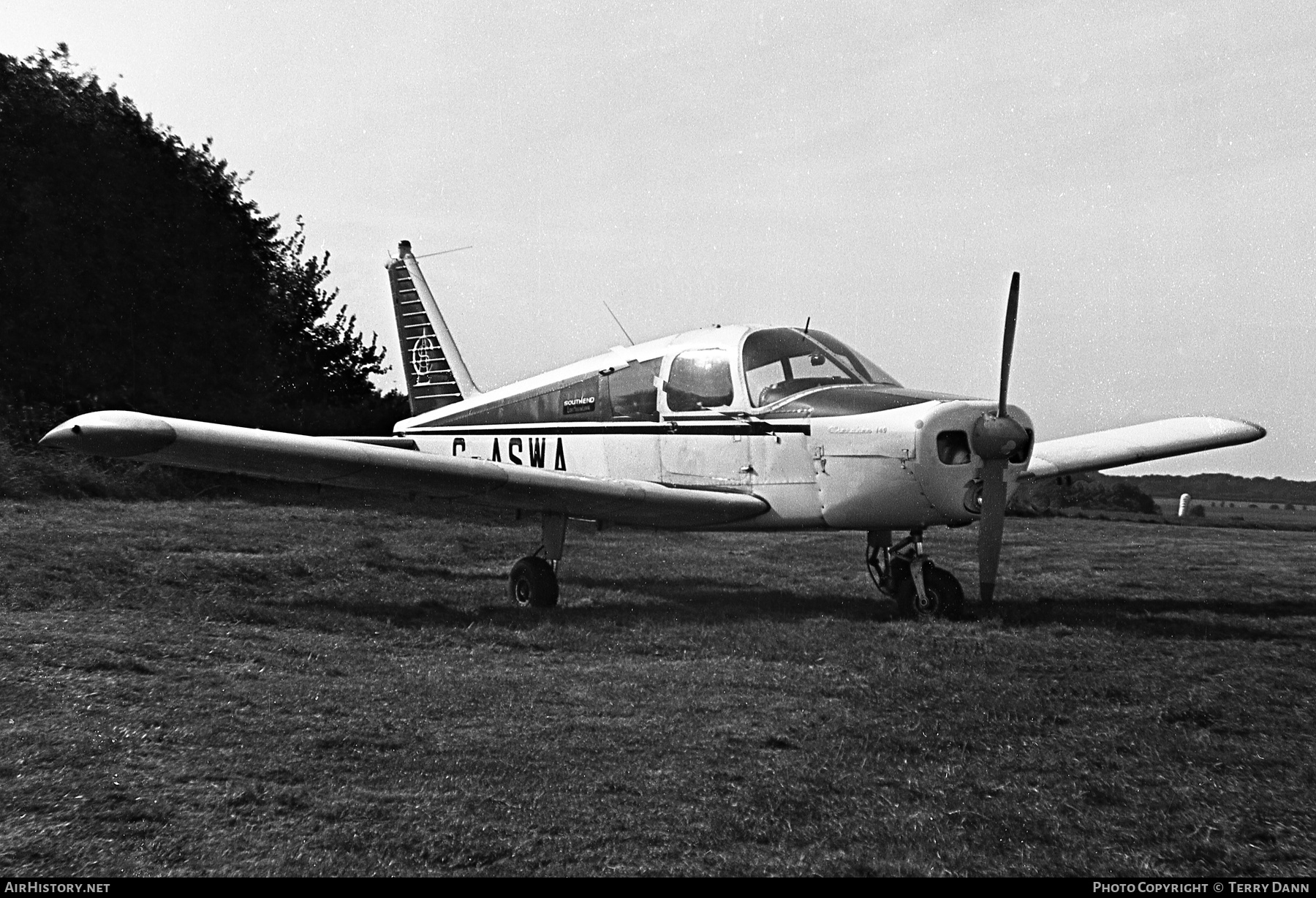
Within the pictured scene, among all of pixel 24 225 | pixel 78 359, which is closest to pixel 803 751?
pixel 78 359

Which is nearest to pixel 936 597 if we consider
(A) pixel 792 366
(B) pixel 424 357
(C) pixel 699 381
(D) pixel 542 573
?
(A) pixel 792 366

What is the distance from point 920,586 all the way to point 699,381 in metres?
3.21

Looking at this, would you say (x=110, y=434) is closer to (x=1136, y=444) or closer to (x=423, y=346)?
(x=423, y=346)

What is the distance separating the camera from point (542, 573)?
38.7 ft

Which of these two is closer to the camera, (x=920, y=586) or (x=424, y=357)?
(x=920, y=586)

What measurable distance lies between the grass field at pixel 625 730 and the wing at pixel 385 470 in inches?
41.6

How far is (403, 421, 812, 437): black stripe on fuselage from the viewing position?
11.1 metres

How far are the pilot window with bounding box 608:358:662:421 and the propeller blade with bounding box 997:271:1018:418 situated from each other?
3.92 metres

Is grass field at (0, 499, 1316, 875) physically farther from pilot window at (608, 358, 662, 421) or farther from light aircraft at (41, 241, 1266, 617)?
pilot window at (608, 358, 662, 421)

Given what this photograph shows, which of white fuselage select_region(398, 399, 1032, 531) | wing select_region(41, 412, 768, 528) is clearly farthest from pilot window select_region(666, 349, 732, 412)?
wing select_region(41, 412, 768, 528)

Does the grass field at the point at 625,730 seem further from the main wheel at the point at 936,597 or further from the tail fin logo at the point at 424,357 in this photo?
the tail fin logo at the point at 424,357

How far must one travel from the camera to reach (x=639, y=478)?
1262cm
